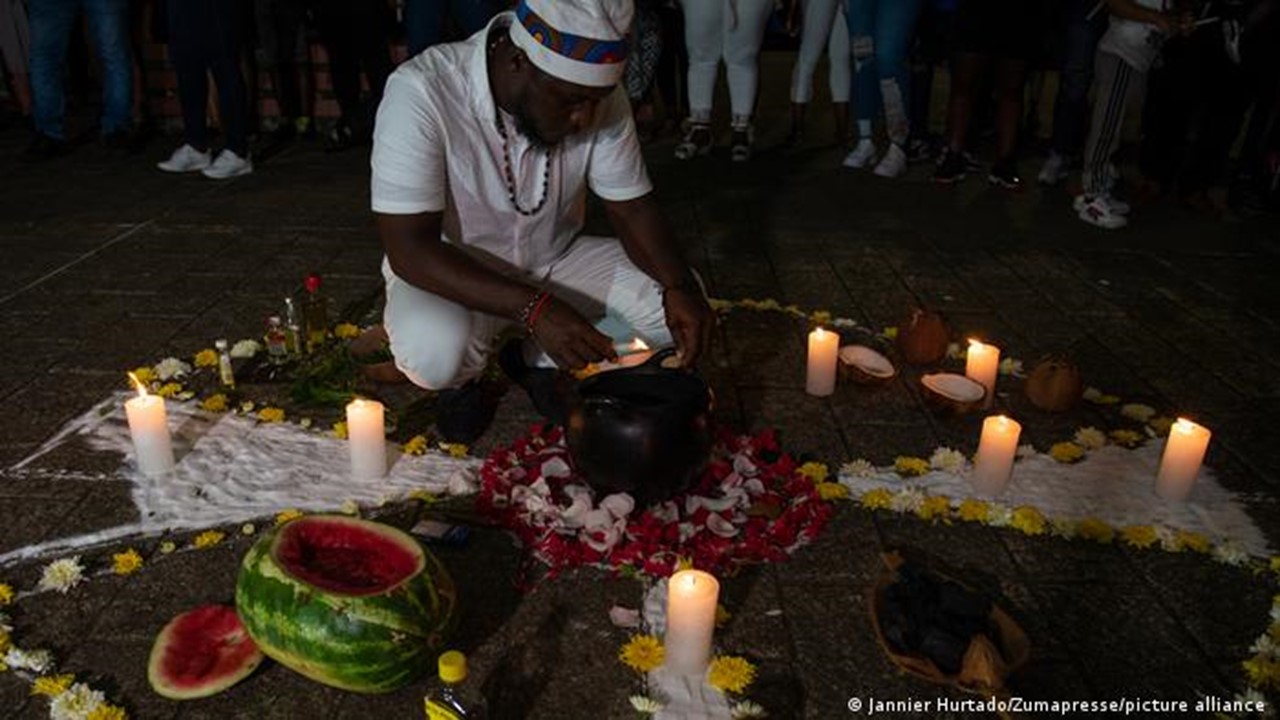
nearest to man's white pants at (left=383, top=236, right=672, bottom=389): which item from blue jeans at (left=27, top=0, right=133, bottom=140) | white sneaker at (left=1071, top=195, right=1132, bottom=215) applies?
white sneaker at (left=1071, top=195, right=1132, bottom=215)

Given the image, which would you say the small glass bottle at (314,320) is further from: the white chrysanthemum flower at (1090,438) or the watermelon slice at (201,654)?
the white chrysanthemum flower at (1090,438)

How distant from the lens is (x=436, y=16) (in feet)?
24.2

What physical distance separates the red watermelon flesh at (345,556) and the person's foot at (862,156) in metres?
6.31

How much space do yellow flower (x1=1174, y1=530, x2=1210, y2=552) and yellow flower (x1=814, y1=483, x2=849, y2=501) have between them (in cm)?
92

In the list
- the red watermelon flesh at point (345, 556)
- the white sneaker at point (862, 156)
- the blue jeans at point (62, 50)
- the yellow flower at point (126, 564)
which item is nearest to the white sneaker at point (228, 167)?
the blue jeans at point (62, 50)

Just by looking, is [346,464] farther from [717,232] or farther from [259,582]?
[717,232]

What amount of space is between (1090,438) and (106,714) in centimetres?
301

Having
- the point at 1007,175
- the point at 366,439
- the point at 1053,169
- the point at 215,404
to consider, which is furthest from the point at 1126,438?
the point at 1053,169

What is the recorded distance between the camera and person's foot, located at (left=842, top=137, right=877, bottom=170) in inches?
305

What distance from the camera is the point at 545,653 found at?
2.24 m

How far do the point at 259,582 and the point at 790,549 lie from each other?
Result: 1.37 metres

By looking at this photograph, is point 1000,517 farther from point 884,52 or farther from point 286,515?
point 884,52

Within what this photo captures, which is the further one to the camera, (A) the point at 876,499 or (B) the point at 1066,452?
(B) the point at 1066,452

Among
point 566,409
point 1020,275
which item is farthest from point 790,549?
point 1020,275
